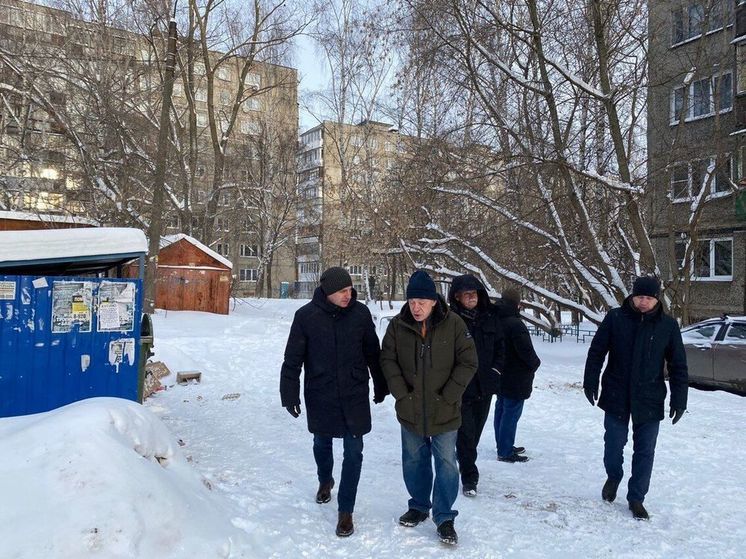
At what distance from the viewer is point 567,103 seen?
14109 mm

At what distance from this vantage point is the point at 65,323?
496 cm

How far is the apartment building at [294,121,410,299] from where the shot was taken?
18.7 meters

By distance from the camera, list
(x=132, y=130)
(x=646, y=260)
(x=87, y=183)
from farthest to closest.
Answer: (x=132, y=130) → (x=87, y=183) → (x=646, y=260)

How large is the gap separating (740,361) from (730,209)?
36.4 ft

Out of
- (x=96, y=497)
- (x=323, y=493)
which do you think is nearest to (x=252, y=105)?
(x=323, y=493)

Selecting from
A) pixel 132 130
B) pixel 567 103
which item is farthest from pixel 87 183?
pixel 567 103

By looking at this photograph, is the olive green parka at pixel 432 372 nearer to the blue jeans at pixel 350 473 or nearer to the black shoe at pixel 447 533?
the blue jeans at pixel 350 473

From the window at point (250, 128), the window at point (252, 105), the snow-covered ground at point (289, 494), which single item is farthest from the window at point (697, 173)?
the window at point (252, 105)

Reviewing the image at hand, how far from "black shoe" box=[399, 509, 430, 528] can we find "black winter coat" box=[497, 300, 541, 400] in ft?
5.90

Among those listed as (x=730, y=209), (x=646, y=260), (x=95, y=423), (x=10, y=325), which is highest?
(x=730, y=209)

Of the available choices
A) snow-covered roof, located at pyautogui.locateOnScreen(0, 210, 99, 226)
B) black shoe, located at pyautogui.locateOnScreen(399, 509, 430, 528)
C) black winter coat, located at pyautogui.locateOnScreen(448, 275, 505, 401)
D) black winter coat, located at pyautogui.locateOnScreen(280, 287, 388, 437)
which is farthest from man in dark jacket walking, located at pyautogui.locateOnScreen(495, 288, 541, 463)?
snow-covered roof, located at pyautogui.locateOnScreen(0, 210, 99, 226)

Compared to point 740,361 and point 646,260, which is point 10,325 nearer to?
point 740,361

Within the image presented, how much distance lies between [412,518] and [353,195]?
15.9 metres

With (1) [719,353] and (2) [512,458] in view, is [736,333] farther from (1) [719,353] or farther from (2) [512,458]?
(2) [512,458]
